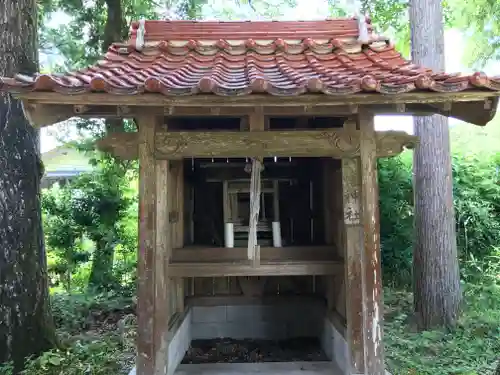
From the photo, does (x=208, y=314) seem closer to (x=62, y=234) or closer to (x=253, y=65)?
(x=253, y=65)

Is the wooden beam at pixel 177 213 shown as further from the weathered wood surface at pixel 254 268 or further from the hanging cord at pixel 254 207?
the hanging cord at pixel 254 207

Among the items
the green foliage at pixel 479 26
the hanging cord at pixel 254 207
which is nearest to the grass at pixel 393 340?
the hanging cord at pixel 254 207

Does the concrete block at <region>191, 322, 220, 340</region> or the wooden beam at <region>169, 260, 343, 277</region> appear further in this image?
the concrete block at <region>191, 322, 220, 340</region>

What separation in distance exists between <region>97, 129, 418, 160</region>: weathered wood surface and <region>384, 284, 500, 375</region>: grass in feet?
9.51

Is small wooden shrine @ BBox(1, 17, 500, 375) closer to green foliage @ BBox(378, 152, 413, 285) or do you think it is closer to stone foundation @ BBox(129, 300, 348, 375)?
stone foundation @ BBox(129, 300, 348, 375)

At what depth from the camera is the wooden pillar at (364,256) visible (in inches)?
153

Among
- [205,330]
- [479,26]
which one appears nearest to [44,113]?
[205,330]

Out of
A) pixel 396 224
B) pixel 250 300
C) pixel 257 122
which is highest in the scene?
pixel 257 122

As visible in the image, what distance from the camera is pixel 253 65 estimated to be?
425 cm

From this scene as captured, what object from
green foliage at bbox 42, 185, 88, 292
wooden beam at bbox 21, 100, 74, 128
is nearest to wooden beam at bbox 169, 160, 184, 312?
wooden beam at bbox 21, 100, 74, 128

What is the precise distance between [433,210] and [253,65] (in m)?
3.86

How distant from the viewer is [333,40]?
4.79m

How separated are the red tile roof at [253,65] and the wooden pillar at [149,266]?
1.83ft

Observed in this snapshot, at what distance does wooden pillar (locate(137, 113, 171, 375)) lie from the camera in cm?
381
